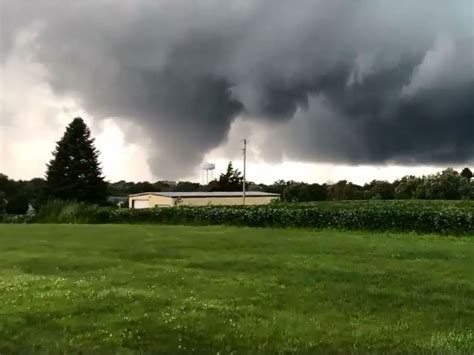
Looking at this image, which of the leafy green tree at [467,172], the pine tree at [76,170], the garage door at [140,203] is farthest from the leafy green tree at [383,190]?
the pine tree at [76,170]

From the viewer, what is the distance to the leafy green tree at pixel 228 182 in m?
85.1

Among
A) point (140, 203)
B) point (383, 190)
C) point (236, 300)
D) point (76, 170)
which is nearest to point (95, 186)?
point (76, 170)

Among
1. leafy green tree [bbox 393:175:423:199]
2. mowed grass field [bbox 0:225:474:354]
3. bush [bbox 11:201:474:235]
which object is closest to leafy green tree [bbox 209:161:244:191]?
leafy green tree [bbox 393:175:423:199]

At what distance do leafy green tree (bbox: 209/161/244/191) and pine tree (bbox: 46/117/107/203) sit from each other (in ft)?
59.8

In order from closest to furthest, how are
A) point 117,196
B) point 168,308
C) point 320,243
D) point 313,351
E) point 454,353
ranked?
point 454,353
point 313,351
point 168,308
point 320,243
point 117,196

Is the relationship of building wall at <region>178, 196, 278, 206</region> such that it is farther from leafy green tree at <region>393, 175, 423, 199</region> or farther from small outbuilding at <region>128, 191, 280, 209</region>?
leafy green tree at <region>393, 175, 423, 199</region>

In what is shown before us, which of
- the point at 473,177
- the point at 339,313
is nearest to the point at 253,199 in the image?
the point at 473,177

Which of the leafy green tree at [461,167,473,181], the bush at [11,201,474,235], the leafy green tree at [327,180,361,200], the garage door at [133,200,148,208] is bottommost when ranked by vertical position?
the bush at [11,201,474,235]

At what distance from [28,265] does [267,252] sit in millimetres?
5938

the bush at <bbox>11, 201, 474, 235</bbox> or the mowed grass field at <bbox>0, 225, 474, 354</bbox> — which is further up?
the bush at <bbox>11, 201, 474, 235</bbox>

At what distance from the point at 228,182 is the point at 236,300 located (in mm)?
76339

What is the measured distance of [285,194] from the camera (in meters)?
73.4

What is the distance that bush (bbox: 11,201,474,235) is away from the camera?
93.9 ft

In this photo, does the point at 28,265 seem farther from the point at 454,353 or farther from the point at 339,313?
the point at 454,353
